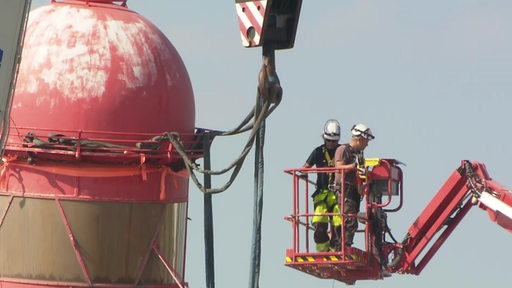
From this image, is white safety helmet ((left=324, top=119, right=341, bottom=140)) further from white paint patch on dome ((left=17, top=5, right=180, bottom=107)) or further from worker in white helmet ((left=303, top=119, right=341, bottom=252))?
white paint patch on dome ((left=17, top=5, right=180, bottom=107))

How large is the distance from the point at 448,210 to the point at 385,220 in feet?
4.05

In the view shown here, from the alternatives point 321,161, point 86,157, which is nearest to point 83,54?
point 86,157

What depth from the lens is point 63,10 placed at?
31.9 meters

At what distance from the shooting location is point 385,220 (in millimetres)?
30766

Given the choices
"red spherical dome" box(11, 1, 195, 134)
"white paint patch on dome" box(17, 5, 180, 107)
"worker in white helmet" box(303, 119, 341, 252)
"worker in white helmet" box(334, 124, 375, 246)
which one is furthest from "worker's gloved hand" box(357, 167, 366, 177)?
"white paint patch on dome" box(17, 5, 180, 107)

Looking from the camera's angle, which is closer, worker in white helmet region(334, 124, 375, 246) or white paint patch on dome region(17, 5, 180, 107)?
worker in white helmet region(334, 124, 375, 246)

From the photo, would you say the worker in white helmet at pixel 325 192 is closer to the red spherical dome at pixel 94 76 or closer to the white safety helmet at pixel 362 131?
the white safety helmet at pixel 362 131

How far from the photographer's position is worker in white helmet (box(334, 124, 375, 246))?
30047 mm

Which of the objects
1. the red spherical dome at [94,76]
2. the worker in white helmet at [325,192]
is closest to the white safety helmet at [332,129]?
the worker in white helmet at [325,192]

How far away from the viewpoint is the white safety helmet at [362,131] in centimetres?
3042

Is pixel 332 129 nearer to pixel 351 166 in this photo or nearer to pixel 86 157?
pixel 351 166

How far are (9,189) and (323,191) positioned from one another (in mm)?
5797

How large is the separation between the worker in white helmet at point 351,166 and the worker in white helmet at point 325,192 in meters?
0.20

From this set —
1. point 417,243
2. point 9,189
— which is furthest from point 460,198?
point 9,189
